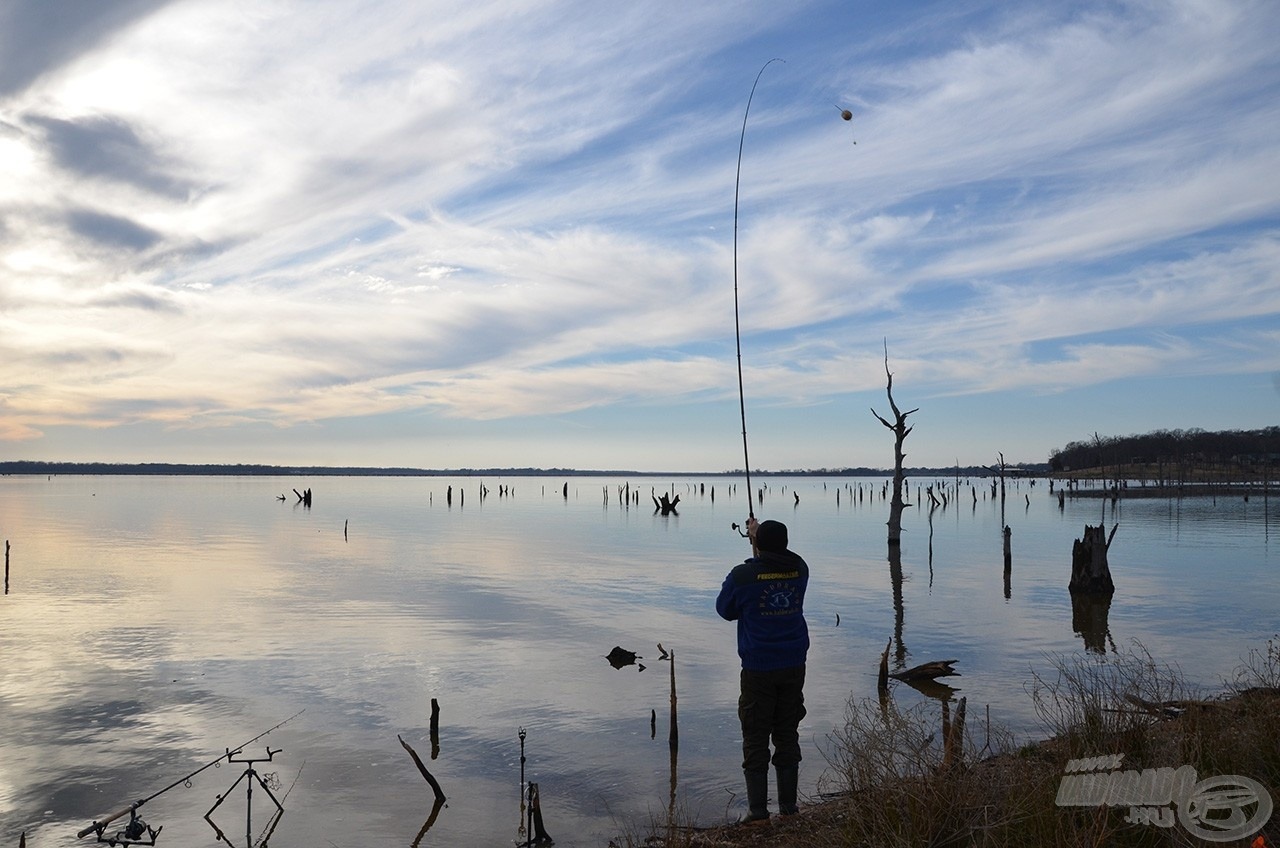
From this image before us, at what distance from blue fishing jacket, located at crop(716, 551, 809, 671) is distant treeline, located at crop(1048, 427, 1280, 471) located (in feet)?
484

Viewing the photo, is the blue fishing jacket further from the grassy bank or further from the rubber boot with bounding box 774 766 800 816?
the rubber boot with bounding box 774 766 800 816

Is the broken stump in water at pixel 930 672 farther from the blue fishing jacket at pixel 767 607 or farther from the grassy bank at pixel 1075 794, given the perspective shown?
the blue fishing jacket at pixel 767 607

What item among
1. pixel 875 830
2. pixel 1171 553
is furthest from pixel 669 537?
pixel 875 830

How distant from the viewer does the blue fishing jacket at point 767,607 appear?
7.79 m

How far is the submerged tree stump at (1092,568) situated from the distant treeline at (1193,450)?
124m

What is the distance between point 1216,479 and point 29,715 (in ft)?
510

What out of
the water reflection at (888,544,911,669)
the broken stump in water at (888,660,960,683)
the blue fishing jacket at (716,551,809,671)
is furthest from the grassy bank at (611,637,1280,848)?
the water reflection at (888,544,911,669)

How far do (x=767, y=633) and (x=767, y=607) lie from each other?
0.23 meters

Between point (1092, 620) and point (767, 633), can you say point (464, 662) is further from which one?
point (1092, 620)

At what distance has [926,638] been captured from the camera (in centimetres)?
2144

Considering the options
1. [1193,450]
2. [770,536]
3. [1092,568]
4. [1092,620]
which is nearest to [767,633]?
[770,536]

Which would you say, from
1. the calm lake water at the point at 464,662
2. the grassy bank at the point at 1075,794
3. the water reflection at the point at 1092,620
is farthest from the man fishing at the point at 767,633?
the water reflection at the point at 1092,620

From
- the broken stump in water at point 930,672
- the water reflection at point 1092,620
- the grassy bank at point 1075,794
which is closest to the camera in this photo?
the grassy bank at point 1075,794

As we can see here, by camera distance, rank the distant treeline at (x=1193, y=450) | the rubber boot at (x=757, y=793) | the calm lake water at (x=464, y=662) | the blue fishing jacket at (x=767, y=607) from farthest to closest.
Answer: the distant treeline at (x=1193, y=450) < the calm lake water at (x=464, y=662) < the rubber boot at (x=757, y=793) < the blue fishing jacket at (x=767, y=607)
